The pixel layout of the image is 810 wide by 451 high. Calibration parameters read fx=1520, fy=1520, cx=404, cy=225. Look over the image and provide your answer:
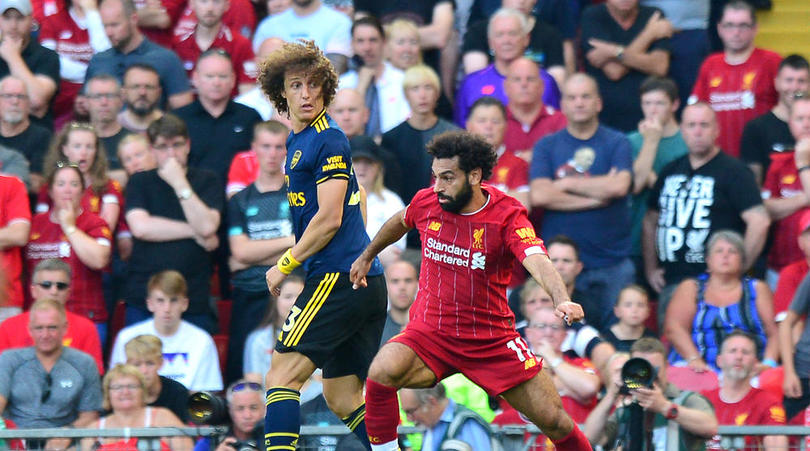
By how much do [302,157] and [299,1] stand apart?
5.06 metres

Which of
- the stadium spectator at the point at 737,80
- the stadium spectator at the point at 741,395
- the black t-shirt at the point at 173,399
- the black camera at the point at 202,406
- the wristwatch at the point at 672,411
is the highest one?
the stadium spectator at the point at 737,80

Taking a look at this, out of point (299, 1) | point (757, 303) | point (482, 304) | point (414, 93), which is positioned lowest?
point (482, 304)

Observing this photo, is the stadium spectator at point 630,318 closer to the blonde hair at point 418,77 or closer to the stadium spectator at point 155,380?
the blonde hair at point 418,77

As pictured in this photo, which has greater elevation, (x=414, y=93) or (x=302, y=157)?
(x=414, y=93)

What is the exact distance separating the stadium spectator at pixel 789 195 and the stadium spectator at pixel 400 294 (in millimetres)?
2705

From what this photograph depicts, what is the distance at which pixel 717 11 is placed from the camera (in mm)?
12586

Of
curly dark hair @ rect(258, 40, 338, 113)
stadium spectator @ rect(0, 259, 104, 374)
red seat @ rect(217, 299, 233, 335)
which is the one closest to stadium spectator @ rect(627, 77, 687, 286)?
red seat @ rect(217, 299, 233, 335)

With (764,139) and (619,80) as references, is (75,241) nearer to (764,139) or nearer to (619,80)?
(619,80)

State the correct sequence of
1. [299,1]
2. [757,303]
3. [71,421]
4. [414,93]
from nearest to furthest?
[71,421], [757,303], [414,93], [299,1]

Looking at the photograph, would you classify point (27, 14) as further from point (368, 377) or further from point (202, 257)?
point (368, 377)

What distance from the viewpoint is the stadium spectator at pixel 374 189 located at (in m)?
10.5

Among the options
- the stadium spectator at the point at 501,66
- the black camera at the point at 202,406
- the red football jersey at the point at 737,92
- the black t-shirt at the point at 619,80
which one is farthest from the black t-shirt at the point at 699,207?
the black camera at the point at 202,406

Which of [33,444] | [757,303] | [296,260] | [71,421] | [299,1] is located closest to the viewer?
[296,260]

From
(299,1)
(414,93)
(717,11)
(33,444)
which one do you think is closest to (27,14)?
(299,1)
